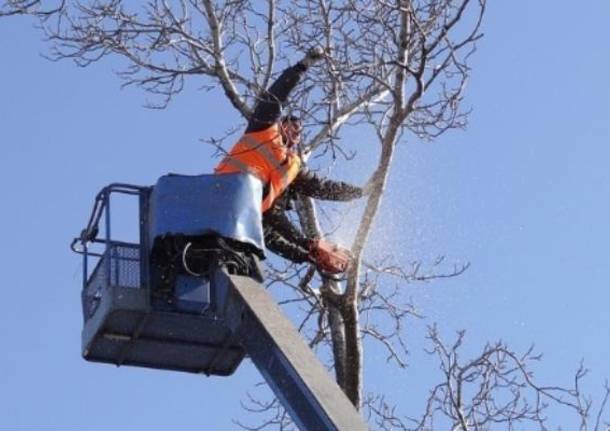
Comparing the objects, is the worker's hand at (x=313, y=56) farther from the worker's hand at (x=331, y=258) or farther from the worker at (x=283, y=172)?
the worker's hand at (x=331, y=258)

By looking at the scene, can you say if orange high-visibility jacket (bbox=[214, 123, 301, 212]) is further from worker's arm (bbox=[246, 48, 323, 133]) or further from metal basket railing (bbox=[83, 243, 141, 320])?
metal basket railing (bbox=[83, 243, 141, 320])

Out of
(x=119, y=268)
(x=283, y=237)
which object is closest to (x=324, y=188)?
(x=283, y=237)

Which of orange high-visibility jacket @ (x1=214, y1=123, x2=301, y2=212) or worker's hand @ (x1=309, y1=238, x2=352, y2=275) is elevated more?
orange high-visibility jacket @ (x1=214, y1=123, x2=301, y2=212)

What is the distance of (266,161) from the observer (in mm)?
9719

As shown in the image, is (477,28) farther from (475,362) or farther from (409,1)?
(475,362)

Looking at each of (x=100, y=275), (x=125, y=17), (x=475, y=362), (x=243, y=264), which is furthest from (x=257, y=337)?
(x=125, y=17)

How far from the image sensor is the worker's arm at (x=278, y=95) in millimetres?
9984

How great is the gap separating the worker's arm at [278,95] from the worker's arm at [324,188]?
445mm

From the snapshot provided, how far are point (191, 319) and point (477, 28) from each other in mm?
2080

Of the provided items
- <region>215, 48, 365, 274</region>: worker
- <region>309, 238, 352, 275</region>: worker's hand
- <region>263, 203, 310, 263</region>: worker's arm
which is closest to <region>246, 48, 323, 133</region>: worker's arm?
<region>215, 48, 365, 274</region>: worker

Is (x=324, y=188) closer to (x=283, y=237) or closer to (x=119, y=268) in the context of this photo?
(x=283, y=237)

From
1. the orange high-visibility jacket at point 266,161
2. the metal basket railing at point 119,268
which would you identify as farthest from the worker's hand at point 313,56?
the metal basket railing at point 119,268

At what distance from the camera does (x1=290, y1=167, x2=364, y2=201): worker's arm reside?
33.8 feet

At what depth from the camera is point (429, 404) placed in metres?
11.4
